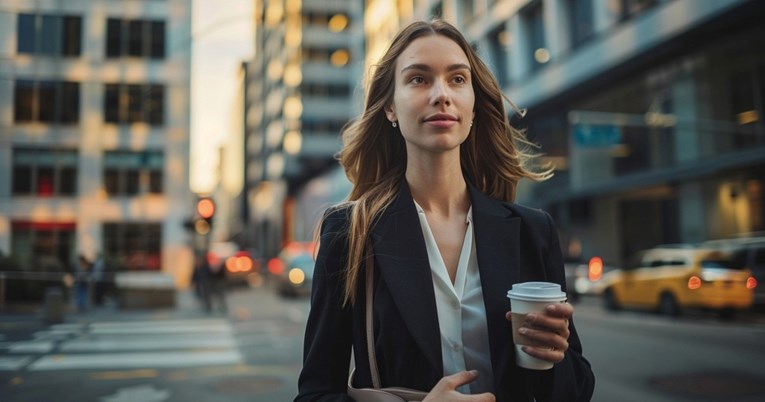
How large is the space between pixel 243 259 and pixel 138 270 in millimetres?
19508

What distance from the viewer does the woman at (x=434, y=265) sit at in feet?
6.14

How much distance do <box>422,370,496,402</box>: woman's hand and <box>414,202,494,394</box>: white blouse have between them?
0.52 ft

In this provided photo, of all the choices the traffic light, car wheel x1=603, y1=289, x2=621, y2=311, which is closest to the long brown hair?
the traffic light

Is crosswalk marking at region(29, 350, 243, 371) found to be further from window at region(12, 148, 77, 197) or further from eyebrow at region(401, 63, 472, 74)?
eyebrow at region(401, 63, 472, 74)

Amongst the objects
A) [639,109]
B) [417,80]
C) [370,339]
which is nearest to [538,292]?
[370,339]

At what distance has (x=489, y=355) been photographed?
1.92m

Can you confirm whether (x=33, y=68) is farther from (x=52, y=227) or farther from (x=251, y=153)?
(x=251, y=153)

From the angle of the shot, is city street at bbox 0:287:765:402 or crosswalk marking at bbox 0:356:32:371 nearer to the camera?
crosswalk marking at bbox 0:356:32:371

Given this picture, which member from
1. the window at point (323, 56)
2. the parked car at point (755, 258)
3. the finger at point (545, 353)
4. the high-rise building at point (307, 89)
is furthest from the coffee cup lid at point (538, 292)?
the window at point (323, 56)

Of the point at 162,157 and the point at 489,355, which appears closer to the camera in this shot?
the point at 489,355

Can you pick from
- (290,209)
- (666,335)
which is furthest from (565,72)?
(290,209)

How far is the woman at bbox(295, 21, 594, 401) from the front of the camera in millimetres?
1872

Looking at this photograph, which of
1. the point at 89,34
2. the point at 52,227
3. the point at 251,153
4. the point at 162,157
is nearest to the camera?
the point at 89,34

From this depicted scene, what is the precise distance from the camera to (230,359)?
8578mm
